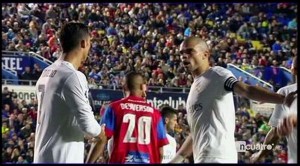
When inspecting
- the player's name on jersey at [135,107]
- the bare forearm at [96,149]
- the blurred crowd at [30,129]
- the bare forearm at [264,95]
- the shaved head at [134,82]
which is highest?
the shaved head at [134,82]

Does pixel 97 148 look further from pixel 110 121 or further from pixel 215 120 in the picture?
pixel 215 120

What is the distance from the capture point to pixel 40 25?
1841 cm

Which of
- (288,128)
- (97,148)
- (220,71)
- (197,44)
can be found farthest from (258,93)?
(97,148)

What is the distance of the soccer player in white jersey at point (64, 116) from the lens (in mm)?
4820

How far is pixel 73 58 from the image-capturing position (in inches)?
198

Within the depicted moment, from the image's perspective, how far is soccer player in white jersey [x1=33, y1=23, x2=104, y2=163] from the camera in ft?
15.8

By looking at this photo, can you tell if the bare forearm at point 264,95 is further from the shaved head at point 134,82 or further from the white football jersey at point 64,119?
the shaved head at point 134,82

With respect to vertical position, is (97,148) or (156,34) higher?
(156,34)

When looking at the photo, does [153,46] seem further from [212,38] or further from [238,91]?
[238,91]

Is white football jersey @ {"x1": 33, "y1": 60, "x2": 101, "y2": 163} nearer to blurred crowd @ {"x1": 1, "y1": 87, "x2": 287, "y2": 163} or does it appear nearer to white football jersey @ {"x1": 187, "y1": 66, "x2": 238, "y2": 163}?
white football jersey @ {"x1": 187, "y1": 66, "x2": 238, "y2": 163}

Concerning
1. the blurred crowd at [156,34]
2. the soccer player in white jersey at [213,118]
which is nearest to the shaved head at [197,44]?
the soccer player in white jersey at [213,118]

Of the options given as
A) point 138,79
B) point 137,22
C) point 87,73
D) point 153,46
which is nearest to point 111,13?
point 137,22

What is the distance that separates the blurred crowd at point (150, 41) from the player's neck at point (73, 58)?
859cm

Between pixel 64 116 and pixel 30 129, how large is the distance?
32.2 ft
